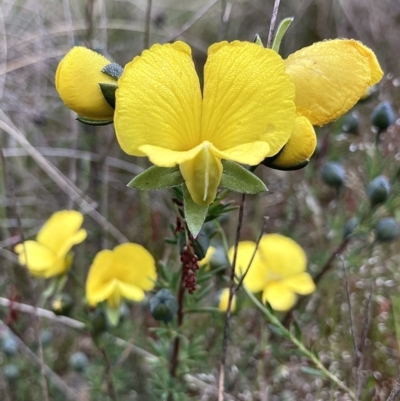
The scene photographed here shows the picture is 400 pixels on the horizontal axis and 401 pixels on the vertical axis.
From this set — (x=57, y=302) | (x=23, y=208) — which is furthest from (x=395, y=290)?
(x=23, y=208)

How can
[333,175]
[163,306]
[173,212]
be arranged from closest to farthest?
[163,306] < [333,175] < [173,212]

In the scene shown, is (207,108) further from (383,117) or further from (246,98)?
(383,117)

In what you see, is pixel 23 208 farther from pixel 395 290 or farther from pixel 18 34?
pixel 395 290

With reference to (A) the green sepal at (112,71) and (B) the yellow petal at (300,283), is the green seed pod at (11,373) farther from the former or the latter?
(A) the green sepal at (112,71)

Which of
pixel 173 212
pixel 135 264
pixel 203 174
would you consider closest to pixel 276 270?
pixel 135 264

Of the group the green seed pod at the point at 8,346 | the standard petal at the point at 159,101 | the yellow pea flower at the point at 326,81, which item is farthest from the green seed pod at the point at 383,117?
the green seed pod at the point at 8,346

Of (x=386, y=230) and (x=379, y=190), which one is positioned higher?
(x=379, y=190)
